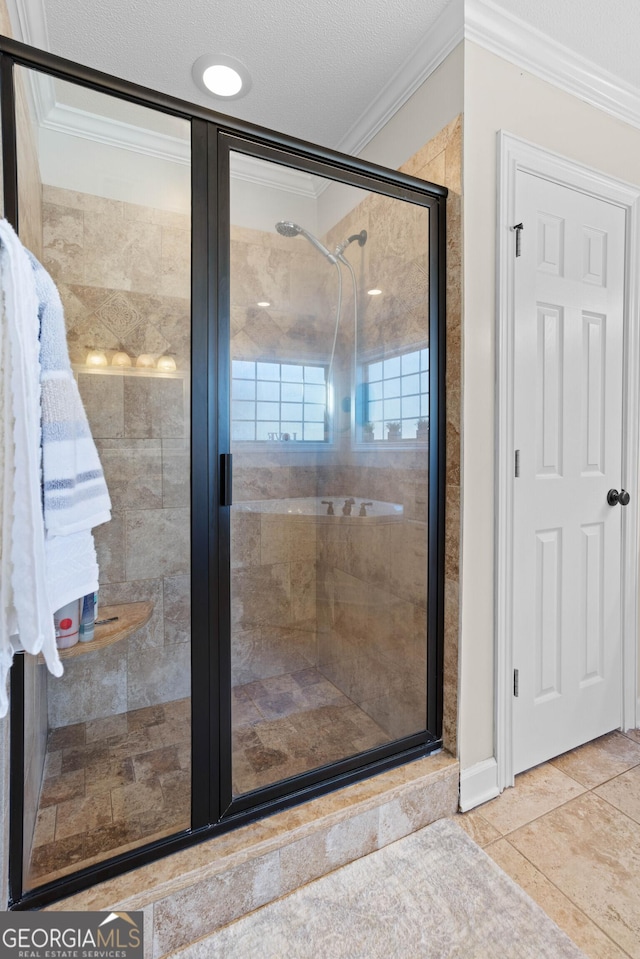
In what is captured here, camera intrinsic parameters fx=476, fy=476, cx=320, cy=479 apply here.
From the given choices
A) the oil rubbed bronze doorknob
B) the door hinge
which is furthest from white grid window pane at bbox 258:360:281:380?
the oil rubbed bronze doorknob

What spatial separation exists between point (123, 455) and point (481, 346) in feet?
4.01

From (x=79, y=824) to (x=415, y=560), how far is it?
4.29ft

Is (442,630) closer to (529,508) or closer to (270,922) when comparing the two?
(529,508)

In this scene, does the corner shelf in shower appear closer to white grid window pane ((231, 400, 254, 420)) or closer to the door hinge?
white grid window pane ((231, 400, 254, 420))

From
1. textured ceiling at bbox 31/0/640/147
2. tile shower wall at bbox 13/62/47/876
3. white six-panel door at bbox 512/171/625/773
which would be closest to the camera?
tile shower wall at bbox 13/62/47/876

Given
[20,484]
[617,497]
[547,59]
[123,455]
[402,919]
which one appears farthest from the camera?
[617,497]

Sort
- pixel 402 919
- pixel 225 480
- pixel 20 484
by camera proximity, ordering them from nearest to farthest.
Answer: pixel 20 484 → pixel 402 919 → pixel 225 480

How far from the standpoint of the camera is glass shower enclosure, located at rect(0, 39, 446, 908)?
Answer: 1.29m

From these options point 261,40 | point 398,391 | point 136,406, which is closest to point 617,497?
point 398,391

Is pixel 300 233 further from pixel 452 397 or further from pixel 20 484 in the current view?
pixel 20 484

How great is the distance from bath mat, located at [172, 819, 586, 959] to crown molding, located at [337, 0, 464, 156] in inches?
101

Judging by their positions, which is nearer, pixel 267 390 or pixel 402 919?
pixel 402 919

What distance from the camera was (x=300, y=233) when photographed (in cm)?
150

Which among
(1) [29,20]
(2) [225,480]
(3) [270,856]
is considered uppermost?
(1) [29,20]
